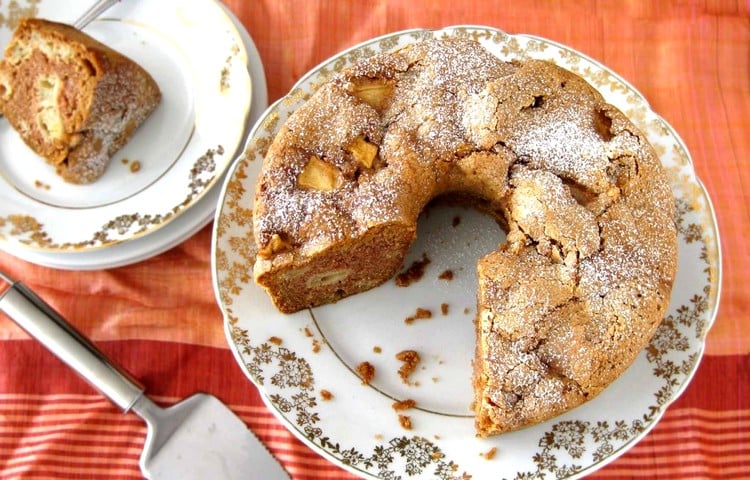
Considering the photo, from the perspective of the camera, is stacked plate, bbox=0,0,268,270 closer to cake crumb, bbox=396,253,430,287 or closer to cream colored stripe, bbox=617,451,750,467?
cake crumb, bbox=396,253,430,287

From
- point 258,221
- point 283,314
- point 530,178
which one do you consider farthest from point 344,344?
point 530,178

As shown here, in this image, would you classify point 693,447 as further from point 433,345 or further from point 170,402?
point 170,402

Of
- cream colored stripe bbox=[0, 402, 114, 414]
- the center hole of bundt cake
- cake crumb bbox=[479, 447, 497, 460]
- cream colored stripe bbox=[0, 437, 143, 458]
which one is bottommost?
cream colored stripe bbox=[0, 437, 143, 458]

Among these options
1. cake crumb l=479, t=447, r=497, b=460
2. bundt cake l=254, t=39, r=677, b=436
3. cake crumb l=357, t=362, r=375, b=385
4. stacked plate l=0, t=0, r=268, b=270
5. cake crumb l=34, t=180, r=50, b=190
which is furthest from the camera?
cake crumb l=34, t=180, r=50, b=190

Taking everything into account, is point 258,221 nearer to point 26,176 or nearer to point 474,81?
point 474,81

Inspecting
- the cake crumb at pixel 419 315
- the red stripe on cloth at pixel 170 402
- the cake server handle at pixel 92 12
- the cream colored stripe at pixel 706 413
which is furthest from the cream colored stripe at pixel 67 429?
the cream colored stripe at pixel 706 413

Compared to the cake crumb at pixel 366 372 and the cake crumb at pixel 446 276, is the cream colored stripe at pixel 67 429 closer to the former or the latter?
the cake crumb at pixel 366 372

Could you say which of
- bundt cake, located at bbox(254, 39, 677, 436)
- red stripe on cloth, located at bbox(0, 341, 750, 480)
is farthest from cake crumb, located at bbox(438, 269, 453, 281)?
red stripe on cloth, located at bbox(0, 341, 750, 480)
